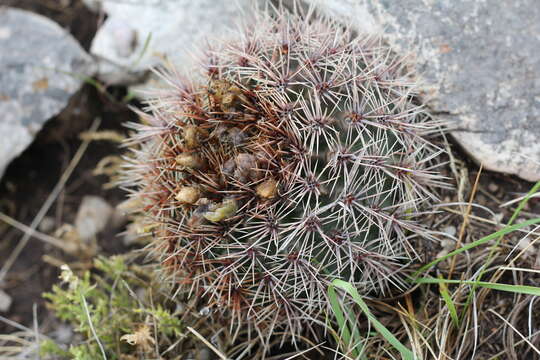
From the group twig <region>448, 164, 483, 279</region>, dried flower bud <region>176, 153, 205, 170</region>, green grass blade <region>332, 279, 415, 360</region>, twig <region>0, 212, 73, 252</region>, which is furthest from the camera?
twig <region>0, 212, 73, 252</region>

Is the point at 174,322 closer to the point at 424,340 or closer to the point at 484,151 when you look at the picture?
the point at 424,340

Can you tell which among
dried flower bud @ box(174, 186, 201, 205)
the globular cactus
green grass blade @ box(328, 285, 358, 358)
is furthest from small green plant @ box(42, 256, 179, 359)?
green grass blade @ box(328, 285, 358, 358)

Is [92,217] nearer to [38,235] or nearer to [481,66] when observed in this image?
[38,235]

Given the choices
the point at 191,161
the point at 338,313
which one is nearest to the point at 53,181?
the point at 191,161

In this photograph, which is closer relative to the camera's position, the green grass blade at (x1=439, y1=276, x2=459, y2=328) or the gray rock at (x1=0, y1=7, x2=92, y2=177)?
the green grass blade at (x1=439, y1=276, x2=459, y2=328)

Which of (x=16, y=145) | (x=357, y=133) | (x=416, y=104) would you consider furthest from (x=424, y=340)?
(x=16, y=145)

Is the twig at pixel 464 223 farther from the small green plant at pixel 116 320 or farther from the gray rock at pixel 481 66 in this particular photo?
the small green plant at pixel 116 320

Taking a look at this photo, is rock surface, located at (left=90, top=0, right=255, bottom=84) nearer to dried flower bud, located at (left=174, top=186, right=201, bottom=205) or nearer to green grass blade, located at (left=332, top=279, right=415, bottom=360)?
dried flower bud, located at (left=174, top=186, right=201, bottom=205)

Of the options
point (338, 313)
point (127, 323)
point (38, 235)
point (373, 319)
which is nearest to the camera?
point (373, 319)
